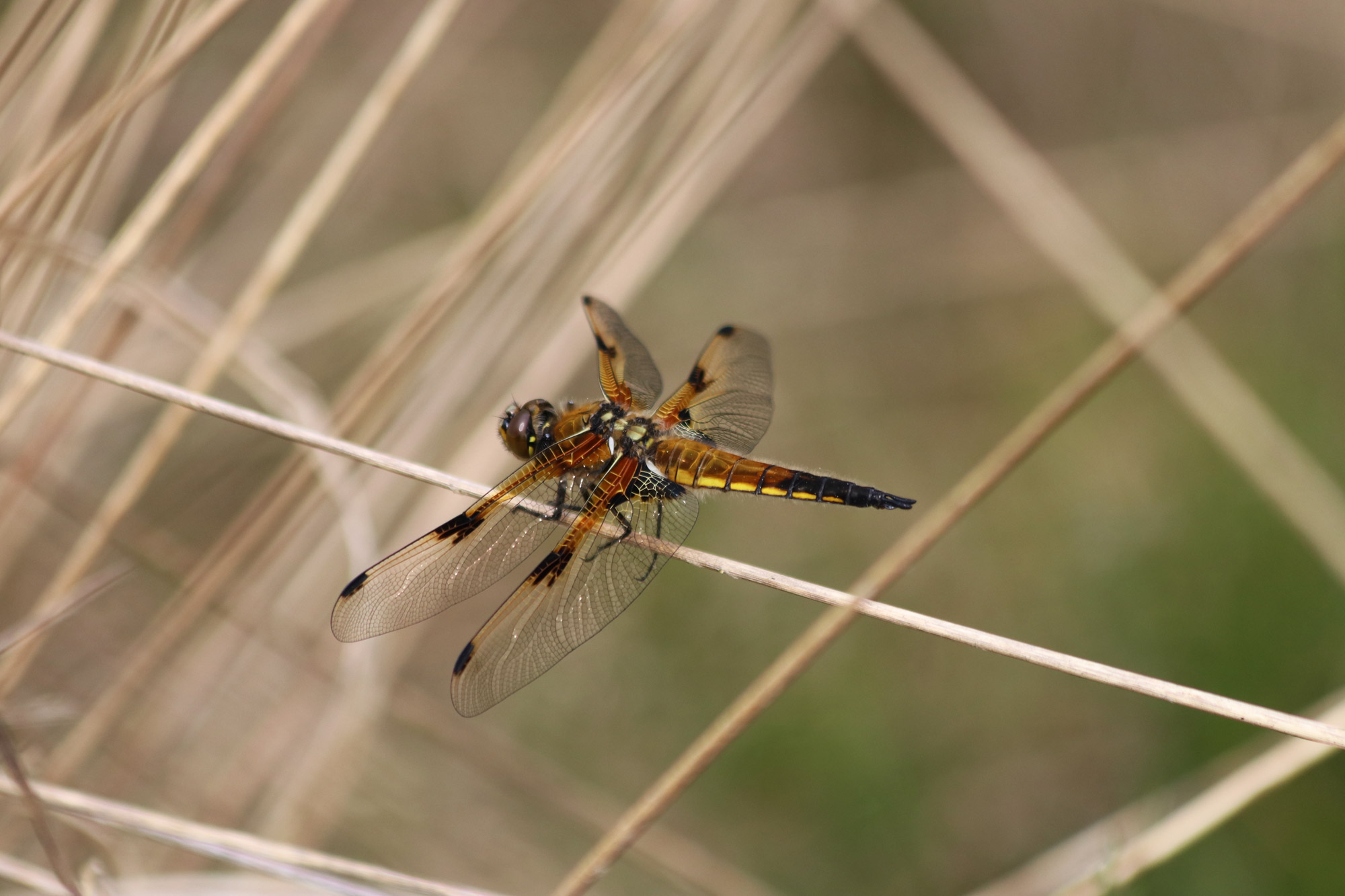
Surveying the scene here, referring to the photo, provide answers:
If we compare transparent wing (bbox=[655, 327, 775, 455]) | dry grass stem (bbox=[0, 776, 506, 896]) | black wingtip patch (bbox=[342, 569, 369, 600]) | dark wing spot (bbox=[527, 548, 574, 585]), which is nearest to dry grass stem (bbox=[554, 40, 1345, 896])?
dry grass stem (bbox=[0, 776, 506, 896])

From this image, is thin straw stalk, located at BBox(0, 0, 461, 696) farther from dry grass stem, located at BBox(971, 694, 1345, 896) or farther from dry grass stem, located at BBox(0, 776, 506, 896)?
dry grass stem, located at BBox(971, 694, 1345, 896)

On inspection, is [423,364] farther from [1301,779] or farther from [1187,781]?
[1301,779]

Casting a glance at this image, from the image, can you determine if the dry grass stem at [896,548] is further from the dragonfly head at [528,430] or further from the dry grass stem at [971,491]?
the dragonfly head at [528,430]

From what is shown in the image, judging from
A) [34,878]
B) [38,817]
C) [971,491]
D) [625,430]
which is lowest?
[34,878]

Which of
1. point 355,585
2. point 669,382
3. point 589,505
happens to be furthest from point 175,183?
point 669,382

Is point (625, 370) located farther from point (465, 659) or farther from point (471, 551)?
point (465, 659)

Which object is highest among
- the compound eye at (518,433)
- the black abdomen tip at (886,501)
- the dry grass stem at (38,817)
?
the black abdomen tip at (886,501)

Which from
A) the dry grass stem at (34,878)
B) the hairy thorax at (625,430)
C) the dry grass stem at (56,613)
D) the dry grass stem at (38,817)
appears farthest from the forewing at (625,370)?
the dry grass stem at (34,878)

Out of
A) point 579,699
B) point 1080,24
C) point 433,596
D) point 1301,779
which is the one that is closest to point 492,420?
point 433,596
